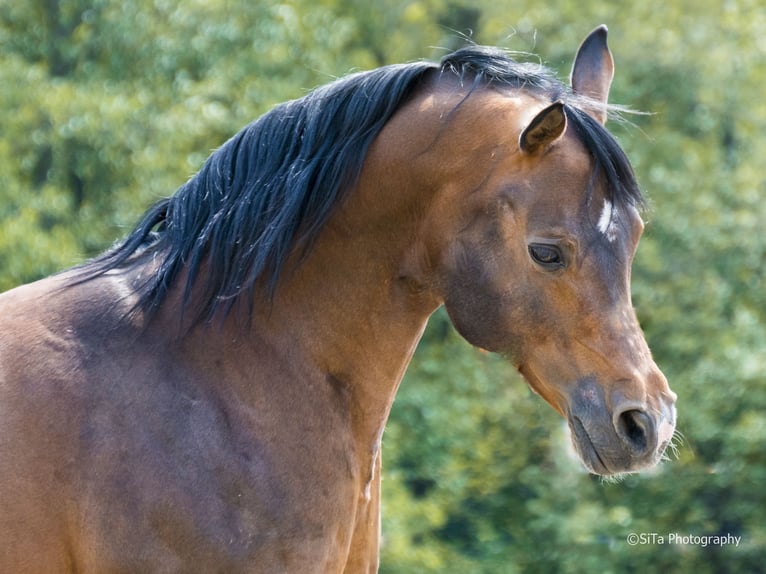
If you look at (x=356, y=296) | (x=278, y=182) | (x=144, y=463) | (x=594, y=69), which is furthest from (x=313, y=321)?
(x=594, y=69)

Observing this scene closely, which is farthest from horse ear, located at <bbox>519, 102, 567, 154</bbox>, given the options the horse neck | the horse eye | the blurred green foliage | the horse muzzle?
the blurred green foliage

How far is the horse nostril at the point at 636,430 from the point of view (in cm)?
278

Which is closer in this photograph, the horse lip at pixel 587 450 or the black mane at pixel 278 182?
the horse lip at pixel 587 450

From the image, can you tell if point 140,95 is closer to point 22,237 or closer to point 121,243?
point 22,237

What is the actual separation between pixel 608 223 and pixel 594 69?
2.45 ft

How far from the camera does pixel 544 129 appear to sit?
2.88 m

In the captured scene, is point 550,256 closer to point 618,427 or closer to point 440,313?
point 618,427

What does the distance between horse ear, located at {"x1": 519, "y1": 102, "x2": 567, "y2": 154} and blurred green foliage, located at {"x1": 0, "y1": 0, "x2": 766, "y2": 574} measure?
568 cm

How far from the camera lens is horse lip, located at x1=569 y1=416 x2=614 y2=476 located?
2863mm

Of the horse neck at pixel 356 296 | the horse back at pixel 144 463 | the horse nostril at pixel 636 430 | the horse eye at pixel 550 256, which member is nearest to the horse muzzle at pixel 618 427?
the horse nostril at pixel 636 430

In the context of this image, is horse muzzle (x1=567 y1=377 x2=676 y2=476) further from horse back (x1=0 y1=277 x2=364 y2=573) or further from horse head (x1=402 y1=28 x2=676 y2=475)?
horse back (x1=0 y1=277 x2=364 y2=573)

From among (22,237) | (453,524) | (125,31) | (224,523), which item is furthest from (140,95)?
(224,523)

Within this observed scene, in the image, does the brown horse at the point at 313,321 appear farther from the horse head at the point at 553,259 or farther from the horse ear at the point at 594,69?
the horse ear at the point at 594,69

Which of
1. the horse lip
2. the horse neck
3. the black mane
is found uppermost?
the black mane
